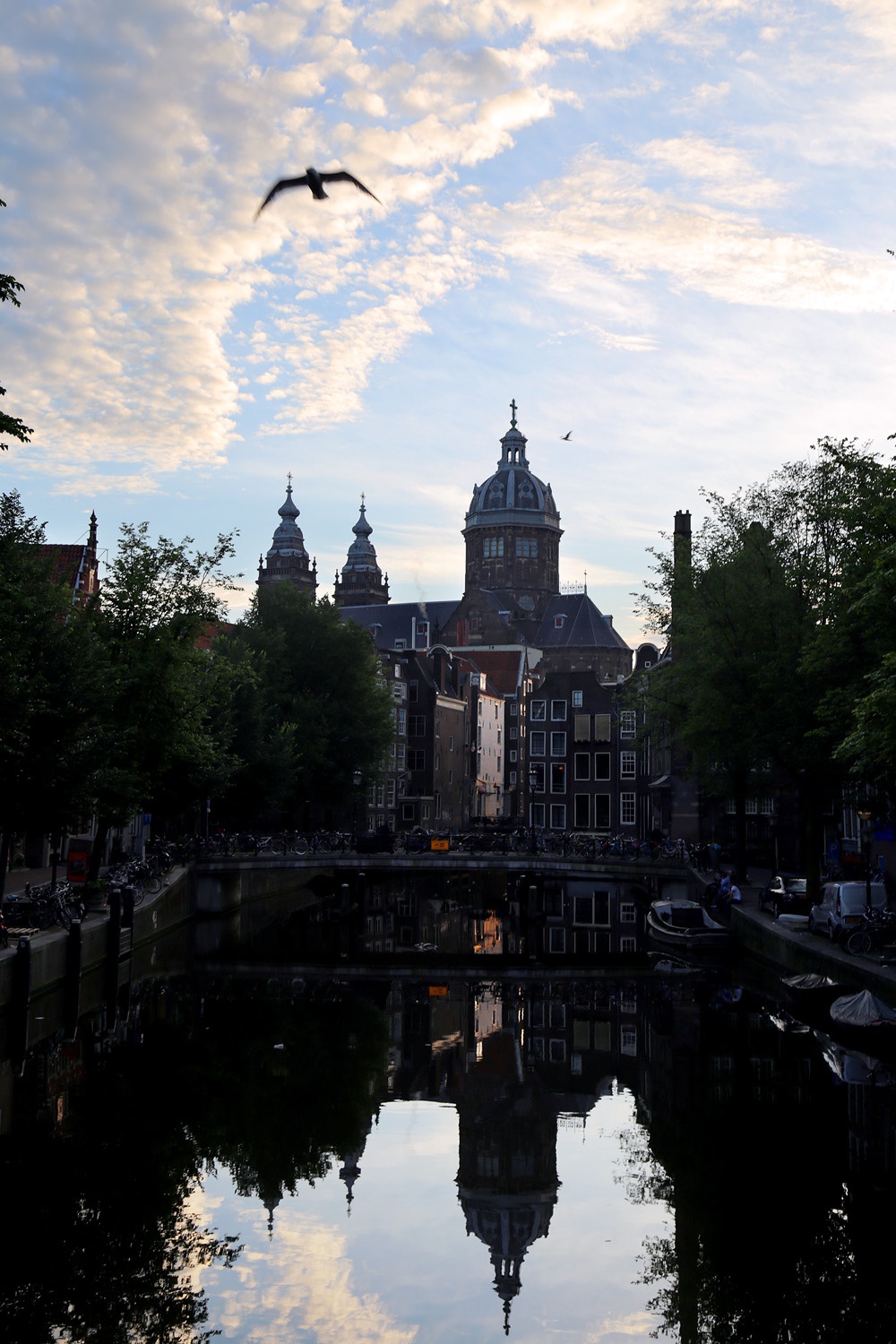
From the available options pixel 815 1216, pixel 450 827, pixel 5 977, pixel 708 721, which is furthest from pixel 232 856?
pixel 450 827

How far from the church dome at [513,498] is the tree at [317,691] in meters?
101

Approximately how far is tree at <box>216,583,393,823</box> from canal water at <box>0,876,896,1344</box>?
3566 cm

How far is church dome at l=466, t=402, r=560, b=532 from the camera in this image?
6978 inches

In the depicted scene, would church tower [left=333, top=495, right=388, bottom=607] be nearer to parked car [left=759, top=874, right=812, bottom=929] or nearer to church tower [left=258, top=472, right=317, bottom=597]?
church tower [left=258, top=472, right=317, bottom=597]

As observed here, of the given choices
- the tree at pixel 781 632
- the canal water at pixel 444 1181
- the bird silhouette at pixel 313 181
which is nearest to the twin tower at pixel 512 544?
the tree at pixel 781 632

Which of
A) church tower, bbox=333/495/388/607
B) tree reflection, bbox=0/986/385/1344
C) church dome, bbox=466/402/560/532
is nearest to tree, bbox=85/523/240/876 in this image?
tree reflection, bbox=0/986/385/1344

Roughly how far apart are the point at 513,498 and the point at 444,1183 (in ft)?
526

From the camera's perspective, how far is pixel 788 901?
45.9 m

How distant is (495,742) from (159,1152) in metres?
109

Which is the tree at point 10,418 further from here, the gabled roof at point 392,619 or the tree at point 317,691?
the gabled roof at point 392,619

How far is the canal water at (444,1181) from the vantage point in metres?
16.3

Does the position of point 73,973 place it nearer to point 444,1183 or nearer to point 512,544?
point 444,1183

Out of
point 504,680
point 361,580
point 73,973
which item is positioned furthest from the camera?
point 361,580

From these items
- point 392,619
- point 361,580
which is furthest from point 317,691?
point 361,580
